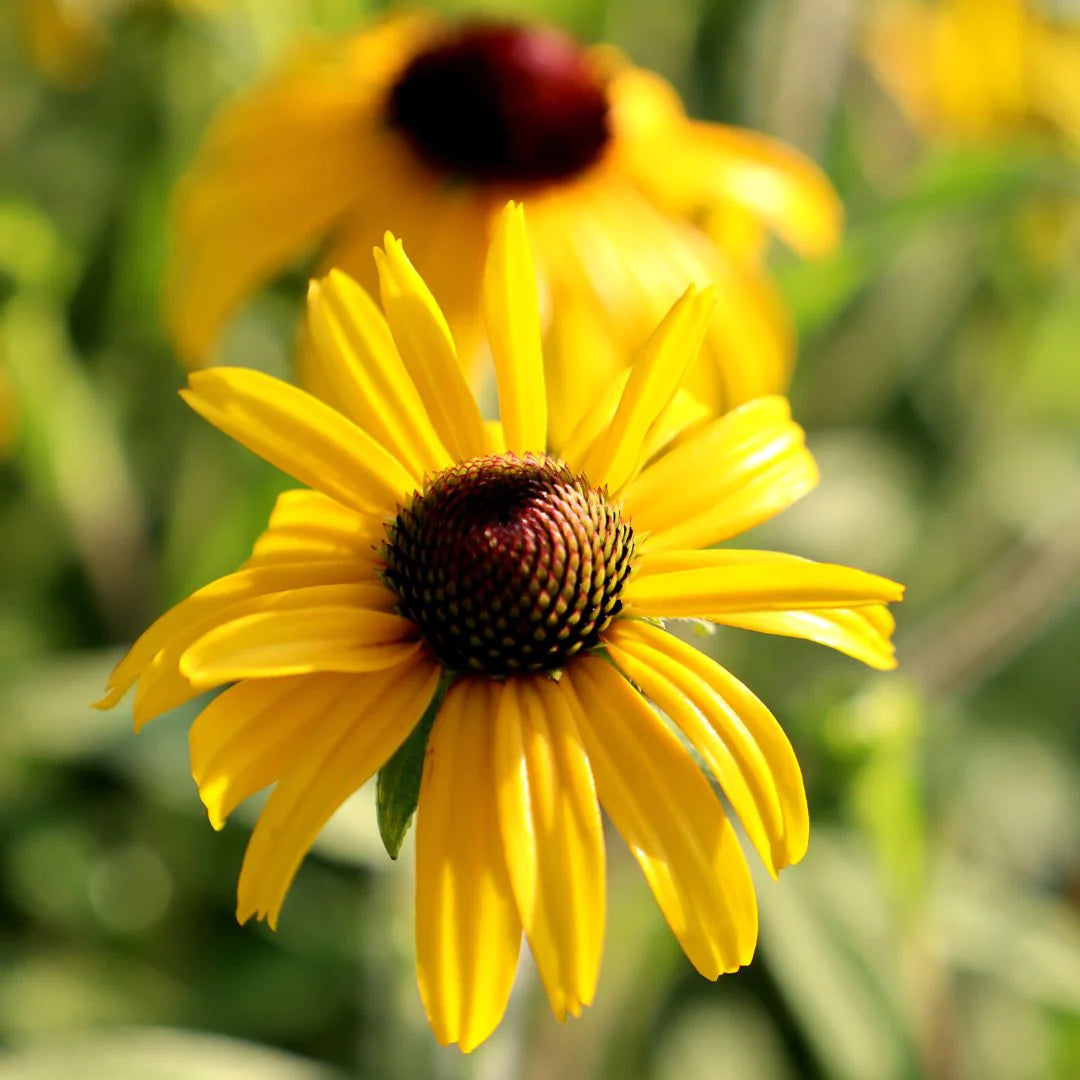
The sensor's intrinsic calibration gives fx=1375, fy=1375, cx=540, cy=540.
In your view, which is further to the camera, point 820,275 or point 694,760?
point 820,275

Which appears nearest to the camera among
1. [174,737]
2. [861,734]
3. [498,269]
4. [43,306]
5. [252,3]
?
[498,269]

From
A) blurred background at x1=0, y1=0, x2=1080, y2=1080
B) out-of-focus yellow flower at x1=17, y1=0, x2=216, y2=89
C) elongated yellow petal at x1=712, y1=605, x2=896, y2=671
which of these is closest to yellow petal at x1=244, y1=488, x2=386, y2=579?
elongated yellow petal at x1=712, y1=605, x2=896, y2=671

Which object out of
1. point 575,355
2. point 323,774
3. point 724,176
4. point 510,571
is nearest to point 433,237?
Answer: point 575,355

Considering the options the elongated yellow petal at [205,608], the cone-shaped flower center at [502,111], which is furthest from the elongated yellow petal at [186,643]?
the cone-shaped flower center at [502,111]

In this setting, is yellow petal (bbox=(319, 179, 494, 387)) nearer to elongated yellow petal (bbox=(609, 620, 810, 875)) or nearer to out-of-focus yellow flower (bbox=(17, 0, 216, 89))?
elongated yellow petal (bbox=(609, 620, 810, 875))

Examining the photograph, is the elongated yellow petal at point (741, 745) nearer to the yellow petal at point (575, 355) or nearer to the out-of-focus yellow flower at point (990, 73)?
the yellow petal at point (575, 355)

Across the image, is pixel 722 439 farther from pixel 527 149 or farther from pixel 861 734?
pixel 527 149

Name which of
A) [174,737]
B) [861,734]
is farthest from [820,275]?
[174,737]
